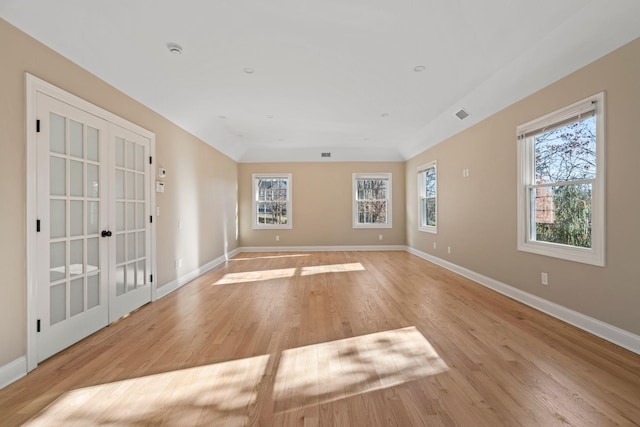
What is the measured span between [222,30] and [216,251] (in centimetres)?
452

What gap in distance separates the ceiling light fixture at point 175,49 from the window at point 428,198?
507 cm

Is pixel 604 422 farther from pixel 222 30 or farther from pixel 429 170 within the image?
pixel 429 170

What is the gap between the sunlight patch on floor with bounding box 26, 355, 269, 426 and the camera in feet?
5.46

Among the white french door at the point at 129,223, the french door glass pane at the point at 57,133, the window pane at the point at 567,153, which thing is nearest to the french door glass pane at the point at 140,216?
the white french door at the point at 129,223

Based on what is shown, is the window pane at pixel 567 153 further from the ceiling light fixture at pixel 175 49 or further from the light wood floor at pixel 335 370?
the ceiling light fixture at pixel 175 49

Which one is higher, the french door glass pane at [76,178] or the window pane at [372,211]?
the french door glass pane at [76,178]

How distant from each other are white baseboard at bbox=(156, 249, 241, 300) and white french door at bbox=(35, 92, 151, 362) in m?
0.43

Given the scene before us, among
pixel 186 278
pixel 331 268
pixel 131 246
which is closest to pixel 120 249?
pixel 131 246

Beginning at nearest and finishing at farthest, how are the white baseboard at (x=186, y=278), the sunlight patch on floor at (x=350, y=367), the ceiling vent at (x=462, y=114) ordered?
the sunlight patch on floor at (x=350, y=367) < the white baseboard at (x=186, y=278) < the ceiling vent at (x=462, y=114)

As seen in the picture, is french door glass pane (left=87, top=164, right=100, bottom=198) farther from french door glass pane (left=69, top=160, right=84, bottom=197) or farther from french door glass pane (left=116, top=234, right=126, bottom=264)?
french door glass pane (left=116, top=234, right=126, bottom=264)

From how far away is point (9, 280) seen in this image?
82.0 inches

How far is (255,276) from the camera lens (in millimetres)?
5258

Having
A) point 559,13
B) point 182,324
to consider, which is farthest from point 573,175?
point 182,324

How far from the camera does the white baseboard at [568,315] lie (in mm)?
2463
